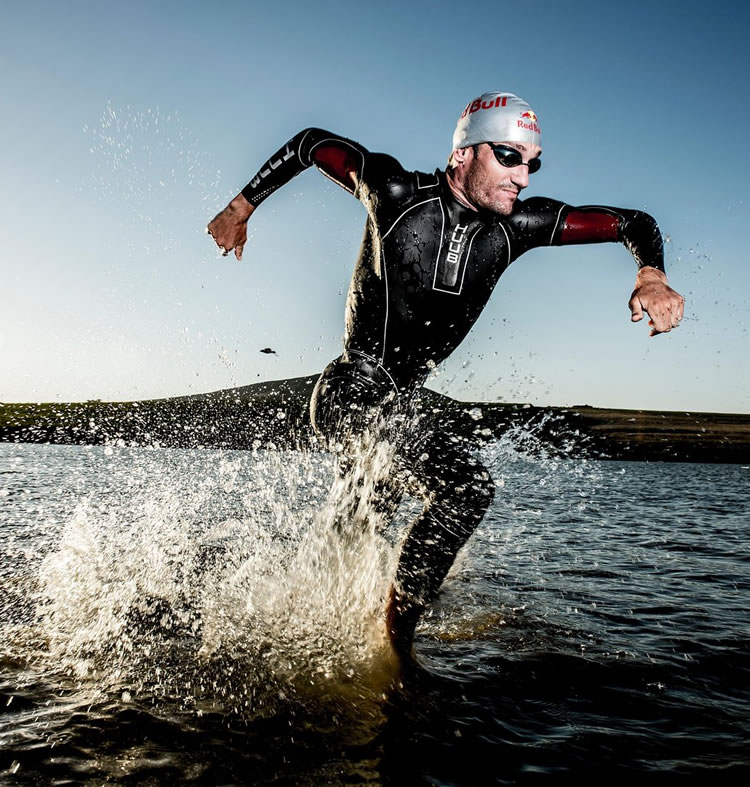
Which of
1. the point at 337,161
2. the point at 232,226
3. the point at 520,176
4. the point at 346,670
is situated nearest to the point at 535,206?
the point at 520,176

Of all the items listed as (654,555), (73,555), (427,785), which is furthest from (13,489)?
(427,785)

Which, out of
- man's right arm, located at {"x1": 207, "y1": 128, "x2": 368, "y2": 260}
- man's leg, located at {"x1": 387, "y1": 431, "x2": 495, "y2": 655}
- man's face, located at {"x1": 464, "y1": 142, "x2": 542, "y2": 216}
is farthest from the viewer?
man's right arm, located at {"x1": 207, "y1": 128, "x2": 368, "y2": 260}

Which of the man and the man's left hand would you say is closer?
the man's left hand

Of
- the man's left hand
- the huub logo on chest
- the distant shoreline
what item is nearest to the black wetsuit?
the huub logo on chest

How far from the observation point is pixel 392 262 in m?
4.02

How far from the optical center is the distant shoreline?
8238 centimetres

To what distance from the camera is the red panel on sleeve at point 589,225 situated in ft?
14.2

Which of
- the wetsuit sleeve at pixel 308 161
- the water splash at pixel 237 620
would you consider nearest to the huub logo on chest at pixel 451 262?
the wetsuit sleeve at pixel 308 161

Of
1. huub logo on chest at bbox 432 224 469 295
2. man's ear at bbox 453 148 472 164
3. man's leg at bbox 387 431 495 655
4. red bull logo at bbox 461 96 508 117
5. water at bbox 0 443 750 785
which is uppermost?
red bull logo at bbox 461 96 508 117

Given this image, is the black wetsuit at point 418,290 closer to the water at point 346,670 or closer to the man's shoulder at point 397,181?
the man's shoulder at point 397,181

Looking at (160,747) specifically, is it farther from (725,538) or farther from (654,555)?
(725,538)

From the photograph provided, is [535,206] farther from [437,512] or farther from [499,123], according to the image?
[437,512]

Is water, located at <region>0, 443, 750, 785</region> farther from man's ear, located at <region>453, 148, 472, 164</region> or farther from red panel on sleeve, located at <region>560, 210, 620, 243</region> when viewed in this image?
red panel on sleeve, located at <region>560, 210, 620, 243</region>

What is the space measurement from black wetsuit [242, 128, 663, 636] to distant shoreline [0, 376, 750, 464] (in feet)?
200
